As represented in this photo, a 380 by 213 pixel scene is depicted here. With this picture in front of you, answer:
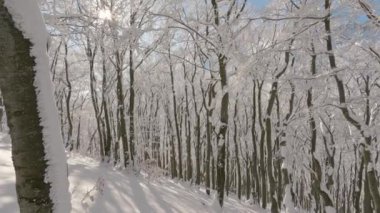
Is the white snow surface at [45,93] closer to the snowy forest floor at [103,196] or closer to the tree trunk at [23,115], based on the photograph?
the tree trunk at [23,115]

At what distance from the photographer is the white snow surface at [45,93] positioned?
213 centimetres

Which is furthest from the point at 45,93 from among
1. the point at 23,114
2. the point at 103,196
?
the point at 103,196

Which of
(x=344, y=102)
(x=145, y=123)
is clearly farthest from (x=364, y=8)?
(x=145, y=123)

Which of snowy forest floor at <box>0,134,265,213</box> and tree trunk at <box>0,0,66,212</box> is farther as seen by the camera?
snowy forest floor at <box>0,134,265,213</box>

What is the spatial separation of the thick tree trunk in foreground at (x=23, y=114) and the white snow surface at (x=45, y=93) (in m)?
0.03

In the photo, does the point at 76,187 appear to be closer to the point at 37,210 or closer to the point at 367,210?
the point at 37,210

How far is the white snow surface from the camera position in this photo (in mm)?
2129

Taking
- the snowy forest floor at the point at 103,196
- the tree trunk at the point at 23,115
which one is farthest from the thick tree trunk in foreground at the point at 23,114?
the snowy forest floor at the point at 103,196

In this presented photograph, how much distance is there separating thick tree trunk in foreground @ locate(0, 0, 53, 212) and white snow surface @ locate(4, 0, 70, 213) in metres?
0.03

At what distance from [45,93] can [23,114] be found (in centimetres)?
17

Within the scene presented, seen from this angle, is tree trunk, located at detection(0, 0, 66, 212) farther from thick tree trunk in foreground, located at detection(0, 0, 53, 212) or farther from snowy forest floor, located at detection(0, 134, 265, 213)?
snowy forest floor, located at detection(0, 134, 265, 213)

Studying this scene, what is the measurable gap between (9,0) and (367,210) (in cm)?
1533

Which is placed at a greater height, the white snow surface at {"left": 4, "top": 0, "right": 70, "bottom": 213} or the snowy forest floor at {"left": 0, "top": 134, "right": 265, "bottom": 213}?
the white snow surface at {"left": 4, "top": 0, "right": 70, "bottom": 213}

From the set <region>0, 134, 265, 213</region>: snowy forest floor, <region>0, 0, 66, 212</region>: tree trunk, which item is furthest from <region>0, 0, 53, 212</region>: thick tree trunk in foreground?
<region>0, 134, 265, 213</region>: snowy forest floor
